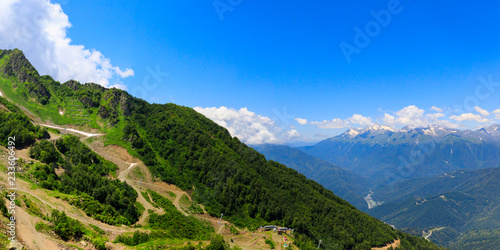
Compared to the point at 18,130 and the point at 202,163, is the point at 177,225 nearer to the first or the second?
the point at 202,163

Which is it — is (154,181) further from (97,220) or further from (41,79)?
(41,79)

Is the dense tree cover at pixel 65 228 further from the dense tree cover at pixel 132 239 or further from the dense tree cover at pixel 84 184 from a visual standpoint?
the dense tree cover at pixel 84 184

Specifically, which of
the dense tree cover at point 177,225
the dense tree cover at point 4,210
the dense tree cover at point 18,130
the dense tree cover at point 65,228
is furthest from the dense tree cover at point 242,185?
the dense tree cover at point 4,210

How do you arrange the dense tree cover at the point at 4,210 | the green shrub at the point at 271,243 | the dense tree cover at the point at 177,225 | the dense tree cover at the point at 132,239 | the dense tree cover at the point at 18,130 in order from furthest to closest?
1. the green shrub at the point at 271,243
2. the dense tree cover at the point at 18,130
3. the dense tree cover at the point at 177,225
4. the dense tree cover at the point at 132,239
5. the dense tree cover at the point at 4,210

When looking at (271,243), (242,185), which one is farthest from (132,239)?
(242,185)

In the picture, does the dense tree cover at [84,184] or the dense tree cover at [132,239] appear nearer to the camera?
the dense tree cover at [132,239]

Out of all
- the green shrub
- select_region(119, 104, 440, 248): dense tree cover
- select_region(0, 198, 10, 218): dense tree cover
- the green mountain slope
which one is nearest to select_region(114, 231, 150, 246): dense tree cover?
select_region(0, 198, 10, 218): dense tree cover

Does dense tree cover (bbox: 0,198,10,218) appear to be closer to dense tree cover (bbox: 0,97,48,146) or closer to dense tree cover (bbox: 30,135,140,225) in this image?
dense tree cover (bbox: 30,135,140,225)
